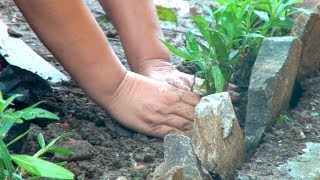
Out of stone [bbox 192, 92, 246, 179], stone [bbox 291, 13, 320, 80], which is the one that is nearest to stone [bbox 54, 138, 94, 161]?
stone [bbox 192, 92, 246, 179]

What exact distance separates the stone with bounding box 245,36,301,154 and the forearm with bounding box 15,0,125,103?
45 cm

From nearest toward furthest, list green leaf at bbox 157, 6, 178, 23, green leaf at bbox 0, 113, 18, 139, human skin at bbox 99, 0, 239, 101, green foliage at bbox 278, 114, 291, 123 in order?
green leaf at bbox 0, 113, 18, 139 < green foliage at bbox 278, 114, 291, 123 < human skin at bbox 99, 0, 239, 101 < green leaf at bbox 157, 6, 178, 23

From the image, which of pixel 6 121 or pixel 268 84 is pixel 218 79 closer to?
pixel 268 84

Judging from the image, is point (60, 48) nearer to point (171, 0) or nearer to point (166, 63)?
point (166, 63)

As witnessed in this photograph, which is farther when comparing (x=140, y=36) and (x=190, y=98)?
(x=140, y=36)

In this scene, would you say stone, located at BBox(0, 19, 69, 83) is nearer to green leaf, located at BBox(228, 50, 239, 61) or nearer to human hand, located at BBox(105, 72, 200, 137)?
human hand, located at BBox(105, 72, 200, 137)

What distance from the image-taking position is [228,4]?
2.31 meters

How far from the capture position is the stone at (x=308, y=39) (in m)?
2.41

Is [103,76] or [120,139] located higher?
[103,76]

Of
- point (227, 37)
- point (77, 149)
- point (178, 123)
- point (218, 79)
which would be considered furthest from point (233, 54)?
point (77, 149)

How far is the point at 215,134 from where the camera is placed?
1.88m

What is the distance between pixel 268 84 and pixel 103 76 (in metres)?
0.52

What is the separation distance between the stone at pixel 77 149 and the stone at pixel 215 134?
34cm

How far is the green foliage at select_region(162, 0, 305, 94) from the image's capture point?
2246 mm
